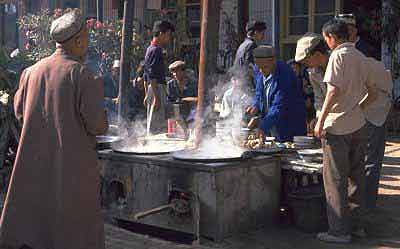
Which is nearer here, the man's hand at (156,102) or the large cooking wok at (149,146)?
the large cooking wok at (149,146)

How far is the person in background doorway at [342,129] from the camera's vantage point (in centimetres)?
478

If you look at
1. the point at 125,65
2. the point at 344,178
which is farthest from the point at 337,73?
the point at 125,65

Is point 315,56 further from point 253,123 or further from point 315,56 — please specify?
A: point 253,123

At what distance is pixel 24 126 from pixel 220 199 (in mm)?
1756

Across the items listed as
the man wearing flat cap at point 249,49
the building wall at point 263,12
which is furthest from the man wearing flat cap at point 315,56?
the building wall at point 263,12

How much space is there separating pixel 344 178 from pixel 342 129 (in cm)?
40

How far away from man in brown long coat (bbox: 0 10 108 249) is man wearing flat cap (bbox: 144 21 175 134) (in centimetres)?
442

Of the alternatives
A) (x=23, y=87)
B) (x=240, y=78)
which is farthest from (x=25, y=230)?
(x=240, y=78)

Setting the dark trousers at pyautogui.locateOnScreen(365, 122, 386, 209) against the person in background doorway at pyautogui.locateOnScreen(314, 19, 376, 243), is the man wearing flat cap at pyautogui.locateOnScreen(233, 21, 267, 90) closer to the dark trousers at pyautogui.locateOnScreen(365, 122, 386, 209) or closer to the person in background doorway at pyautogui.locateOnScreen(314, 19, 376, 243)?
the dark trousers at pyautogui.locateOnScreen(365, 122, 386, 209)

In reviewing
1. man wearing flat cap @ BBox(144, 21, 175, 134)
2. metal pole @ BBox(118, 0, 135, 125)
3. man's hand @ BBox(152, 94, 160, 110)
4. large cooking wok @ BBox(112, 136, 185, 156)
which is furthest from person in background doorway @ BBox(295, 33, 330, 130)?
metal pole @ BBox(118, 0, 135, 125)

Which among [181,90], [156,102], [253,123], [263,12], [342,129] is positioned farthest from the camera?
[263,12]

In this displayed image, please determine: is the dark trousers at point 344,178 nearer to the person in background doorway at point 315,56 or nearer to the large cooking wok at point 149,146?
the person in background doorway at point 315,56

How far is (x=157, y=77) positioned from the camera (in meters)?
8.71

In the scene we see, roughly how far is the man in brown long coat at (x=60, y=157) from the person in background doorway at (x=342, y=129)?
6.19 ft
